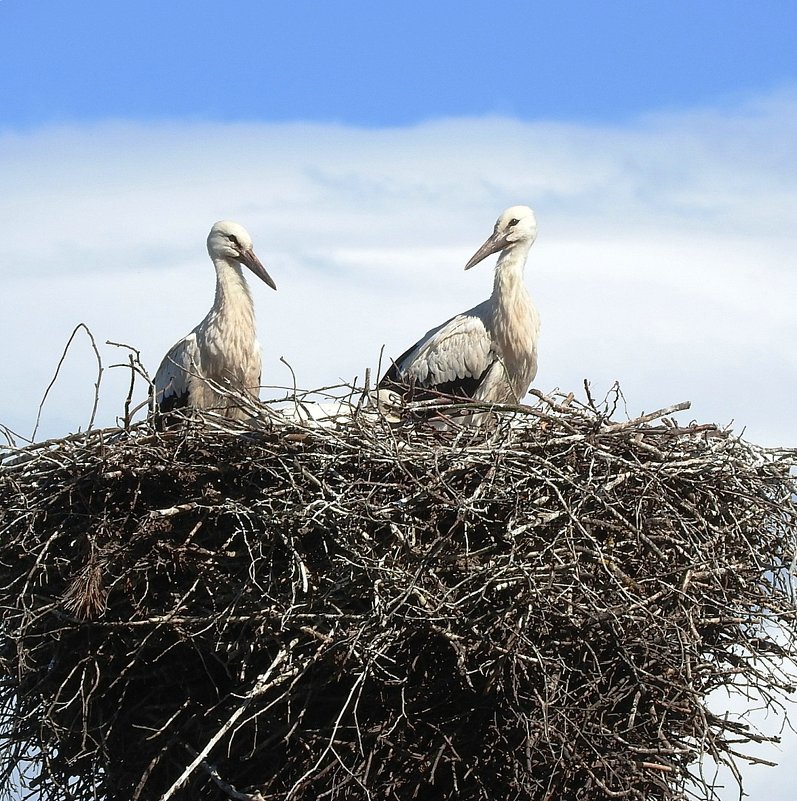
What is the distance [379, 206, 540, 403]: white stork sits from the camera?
722 centimetres

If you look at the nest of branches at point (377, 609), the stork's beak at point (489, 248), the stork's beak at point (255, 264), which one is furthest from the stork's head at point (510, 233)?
the nest of branches at point (377, 609)

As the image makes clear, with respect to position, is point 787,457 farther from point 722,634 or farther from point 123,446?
point 123,446

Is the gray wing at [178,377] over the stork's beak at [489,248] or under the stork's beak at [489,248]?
under

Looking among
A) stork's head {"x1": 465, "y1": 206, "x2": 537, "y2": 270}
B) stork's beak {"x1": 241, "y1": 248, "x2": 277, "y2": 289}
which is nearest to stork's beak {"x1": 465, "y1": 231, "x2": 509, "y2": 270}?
stork's head {"x1": 465, "y1": 206, "x2": 537, "y2": 270}

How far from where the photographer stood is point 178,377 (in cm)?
724

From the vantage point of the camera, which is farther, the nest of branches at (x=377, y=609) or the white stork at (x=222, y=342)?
the white stork at (x=222, y=342)

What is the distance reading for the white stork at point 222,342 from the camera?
7.16m

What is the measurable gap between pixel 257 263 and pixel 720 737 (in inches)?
124

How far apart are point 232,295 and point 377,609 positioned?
275 cm

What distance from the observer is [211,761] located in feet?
17.7

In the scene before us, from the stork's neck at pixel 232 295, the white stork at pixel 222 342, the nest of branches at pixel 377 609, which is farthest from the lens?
the stork's neck at pixel 232 295

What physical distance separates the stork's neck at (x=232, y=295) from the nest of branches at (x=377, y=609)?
5.92 ft

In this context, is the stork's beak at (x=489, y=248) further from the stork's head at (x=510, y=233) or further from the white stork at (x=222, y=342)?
the white stork at (x=222, y=342)

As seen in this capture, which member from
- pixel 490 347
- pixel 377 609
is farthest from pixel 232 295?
pixel 377 609
